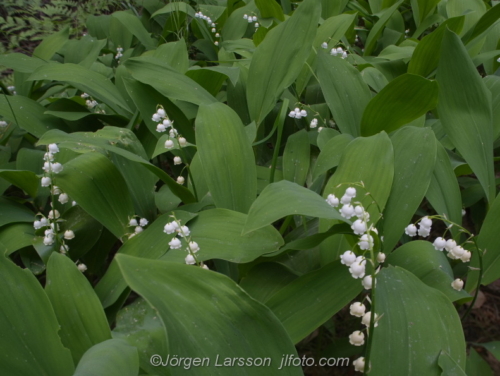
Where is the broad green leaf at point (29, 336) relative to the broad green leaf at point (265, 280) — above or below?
above

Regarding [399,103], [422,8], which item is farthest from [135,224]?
[422,8]

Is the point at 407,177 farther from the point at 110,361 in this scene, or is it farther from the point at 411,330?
the point at 110,361

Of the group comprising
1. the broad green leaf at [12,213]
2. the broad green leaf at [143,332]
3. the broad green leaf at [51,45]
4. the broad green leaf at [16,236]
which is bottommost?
the broad green leaf at [143,332]

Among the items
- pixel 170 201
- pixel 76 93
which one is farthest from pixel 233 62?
pixel 170 201

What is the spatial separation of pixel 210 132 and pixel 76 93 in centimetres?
126

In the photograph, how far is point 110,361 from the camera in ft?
2.32

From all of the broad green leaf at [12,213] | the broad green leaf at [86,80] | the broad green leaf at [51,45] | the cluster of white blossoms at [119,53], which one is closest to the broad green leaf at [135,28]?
the cluster of white blossoms at [119,53]

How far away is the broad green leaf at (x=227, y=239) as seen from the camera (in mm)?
1029

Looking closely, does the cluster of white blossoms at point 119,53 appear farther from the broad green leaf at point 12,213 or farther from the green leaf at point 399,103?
the green leaf at point 399,103

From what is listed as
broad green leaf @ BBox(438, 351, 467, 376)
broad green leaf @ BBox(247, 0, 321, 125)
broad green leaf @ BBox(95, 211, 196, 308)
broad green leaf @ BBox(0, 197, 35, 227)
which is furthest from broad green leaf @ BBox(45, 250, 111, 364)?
broad green leaf @ BBox(247, 0, 321, 125)

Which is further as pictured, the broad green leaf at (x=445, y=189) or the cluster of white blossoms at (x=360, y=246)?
the broad green leaf at (x=445, y=189)

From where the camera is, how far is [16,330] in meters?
0.88

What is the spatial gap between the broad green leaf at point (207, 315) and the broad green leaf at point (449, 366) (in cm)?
29

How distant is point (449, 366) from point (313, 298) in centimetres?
32
